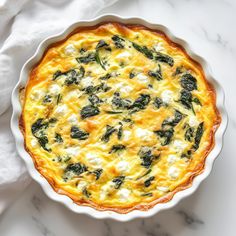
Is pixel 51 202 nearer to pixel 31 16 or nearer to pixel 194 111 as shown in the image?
pixel 194 111

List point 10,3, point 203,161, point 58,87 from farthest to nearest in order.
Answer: point 10,3
point 58,87
point 203,161

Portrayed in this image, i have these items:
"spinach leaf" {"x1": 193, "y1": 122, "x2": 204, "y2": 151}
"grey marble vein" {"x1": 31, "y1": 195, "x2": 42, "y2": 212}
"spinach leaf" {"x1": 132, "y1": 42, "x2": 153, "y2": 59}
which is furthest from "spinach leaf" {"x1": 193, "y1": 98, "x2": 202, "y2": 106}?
"grey marble vein" {"x1": 31, "y1": 195, "x2": 42, "y2": 212}

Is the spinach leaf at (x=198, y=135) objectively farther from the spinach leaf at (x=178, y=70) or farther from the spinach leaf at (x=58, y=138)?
the spinach leaf at (x=58, y=138)

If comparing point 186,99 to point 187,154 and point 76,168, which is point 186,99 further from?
point 76,168

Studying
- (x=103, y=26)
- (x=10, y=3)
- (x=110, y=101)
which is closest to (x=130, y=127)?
(x=110, y=101)

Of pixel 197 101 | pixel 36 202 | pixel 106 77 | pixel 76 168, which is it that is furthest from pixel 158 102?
pixel 36 202

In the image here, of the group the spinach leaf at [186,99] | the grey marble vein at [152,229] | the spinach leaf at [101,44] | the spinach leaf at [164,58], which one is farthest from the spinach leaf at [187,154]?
the spinach leaf at [101,44]

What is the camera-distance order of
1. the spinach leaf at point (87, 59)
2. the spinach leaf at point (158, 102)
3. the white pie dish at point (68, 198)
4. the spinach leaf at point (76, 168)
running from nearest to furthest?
1. the white pie dish at point (68, 198)
2. the spinach leaf at point (76, 168)
3. the spinach leaf at point (158, 102)
4. the spinach leaf at point (87, 59)
